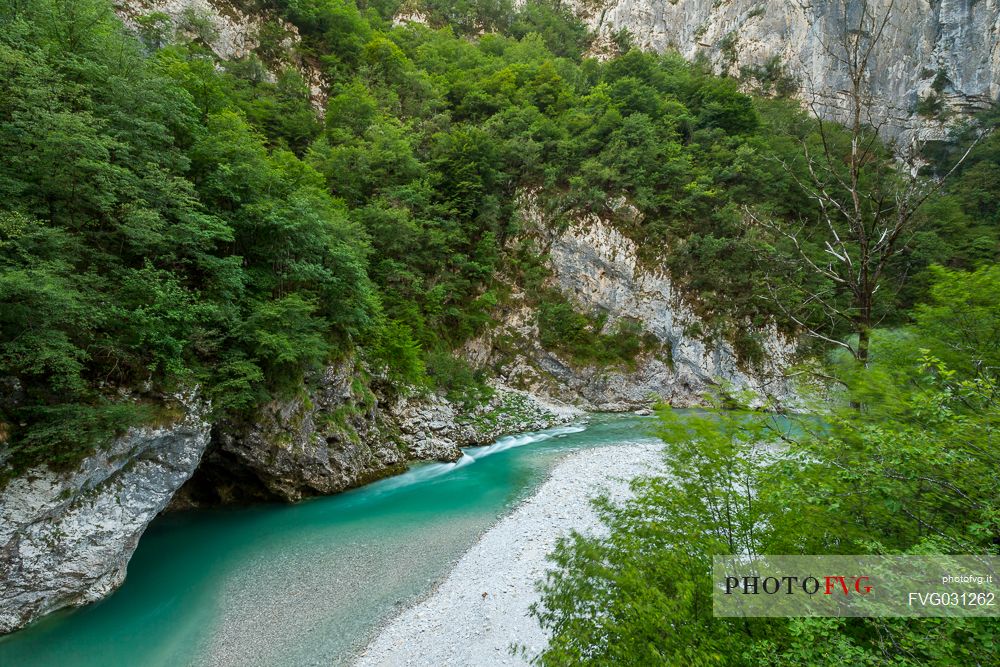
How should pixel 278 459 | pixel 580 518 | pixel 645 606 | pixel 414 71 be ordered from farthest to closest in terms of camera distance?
pixel 414 71, pixel 278 459, pixel 580 518, pixel 645 606

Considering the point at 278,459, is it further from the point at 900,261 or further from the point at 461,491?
the point at 900,261

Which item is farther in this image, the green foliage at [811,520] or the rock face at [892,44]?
the rock face at [892,44]

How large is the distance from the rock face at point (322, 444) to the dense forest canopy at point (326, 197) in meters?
0.87

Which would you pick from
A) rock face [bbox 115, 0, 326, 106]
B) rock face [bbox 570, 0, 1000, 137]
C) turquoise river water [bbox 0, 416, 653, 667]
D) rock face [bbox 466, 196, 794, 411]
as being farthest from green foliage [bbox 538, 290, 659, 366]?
rock face [bbox 570, 0, 1000, 137]

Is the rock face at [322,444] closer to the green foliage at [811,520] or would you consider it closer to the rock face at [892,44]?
the green foliage at [811,520]

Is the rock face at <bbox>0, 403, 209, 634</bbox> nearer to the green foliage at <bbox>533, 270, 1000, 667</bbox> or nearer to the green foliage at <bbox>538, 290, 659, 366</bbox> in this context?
the green foliage at <bbox>533, 270, 1000, 667</bbox>

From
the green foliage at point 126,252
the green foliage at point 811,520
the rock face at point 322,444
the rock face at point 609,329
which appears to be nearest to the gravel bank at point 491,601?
the green foliage at point 811,520

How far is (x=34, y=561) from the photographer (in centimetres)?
594

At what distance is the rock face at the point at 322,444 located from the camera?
980 cm

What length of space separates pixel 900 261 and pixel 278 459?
3391 centimetres

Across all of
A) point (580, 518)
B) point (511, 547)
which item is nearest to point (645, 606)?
point (511, 547)

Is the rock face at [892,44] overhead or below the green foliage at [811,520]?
overhead

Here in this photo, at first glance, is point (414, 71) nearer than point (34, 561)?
No

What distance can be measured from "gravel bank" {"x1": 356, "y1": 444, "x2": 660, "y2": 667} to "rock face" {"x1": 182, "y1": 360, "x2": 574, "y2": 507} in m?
4.44
